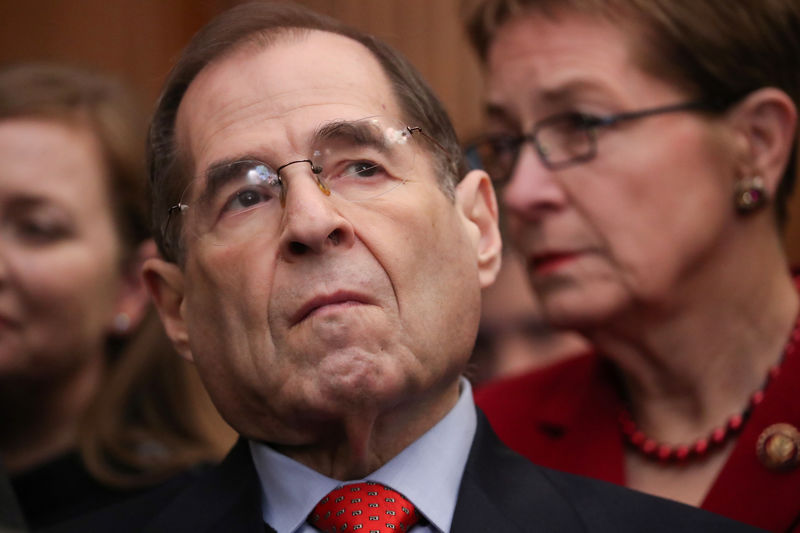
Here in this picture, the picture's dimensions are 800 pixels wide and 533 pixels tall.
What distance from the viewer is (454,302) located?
157 centimetres

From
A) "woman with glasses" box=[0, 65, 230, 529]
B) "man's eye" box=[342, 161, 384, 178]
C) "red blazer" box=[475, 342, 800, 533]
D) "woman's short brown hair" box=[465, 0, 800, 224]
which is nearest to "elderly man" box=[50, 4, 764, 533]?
"man's eye" box=[342, 161, 384, 178]

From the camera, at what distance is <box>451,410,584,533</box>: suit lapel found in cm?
154

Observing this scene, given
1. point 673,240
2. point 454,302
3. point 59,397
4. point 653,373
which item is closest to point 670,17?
point 673,240

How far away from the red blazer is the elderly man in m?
0.40

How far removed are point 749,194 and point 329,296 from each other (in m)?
1.26

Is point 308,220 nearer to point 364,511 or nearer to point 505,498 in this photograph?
point 364,511

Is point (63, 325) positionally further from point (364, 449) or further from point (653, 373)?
point (653, 373)

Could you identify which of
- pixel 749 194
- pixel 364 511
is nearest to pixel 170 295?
pixel 364 511

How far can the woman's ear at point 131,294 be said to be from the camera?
278 centimetres

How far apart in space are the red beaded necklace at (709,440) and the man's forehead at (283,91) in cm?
108

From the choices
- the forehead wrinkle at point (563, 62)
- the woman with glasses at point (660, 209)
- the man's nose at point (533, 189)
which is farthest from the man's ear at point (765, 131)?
the man's nose at point (533, 189)

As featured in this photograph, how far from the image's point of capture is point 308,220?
1.46 meters

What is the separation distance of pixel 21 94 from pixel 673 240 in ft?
5.88

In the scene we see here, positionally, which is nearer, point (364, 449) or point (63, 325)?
point (364, 449)
